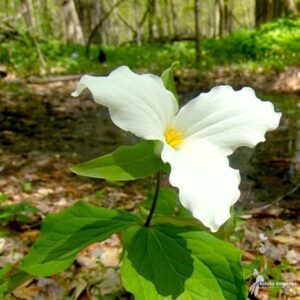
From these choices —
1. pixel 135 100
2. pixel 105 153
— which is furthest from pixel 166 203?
pixel 105 153

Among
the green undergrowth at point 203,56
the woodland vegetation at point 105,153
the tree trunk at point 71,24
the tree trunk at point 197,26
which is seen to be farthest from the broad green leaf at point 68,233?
the tree trunk at point 71,24

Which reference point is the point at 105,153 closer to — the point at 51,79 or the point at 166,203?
the point at 166,203

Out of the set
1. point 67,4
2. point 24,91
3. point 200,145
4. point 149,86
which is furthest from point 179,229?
point 67,4

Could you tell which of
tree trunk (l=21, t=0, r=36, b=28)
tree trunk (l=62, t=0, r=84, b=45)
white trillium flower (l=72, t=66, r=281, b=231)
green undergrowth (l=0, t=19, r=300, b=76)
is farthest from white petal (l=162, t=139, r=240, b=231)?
tree trunk (l=62, t=0, r=84, b=45)

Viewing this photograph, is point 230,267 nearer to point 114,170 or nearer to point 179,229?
point 179,229

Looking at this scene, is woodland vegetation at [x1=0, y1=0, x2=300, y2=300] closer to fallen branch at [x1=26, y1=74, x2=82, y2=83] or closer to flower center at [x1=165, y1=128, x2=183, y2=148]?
fallen branch at [x1=26, y1=74, x2=82, y2=83]
